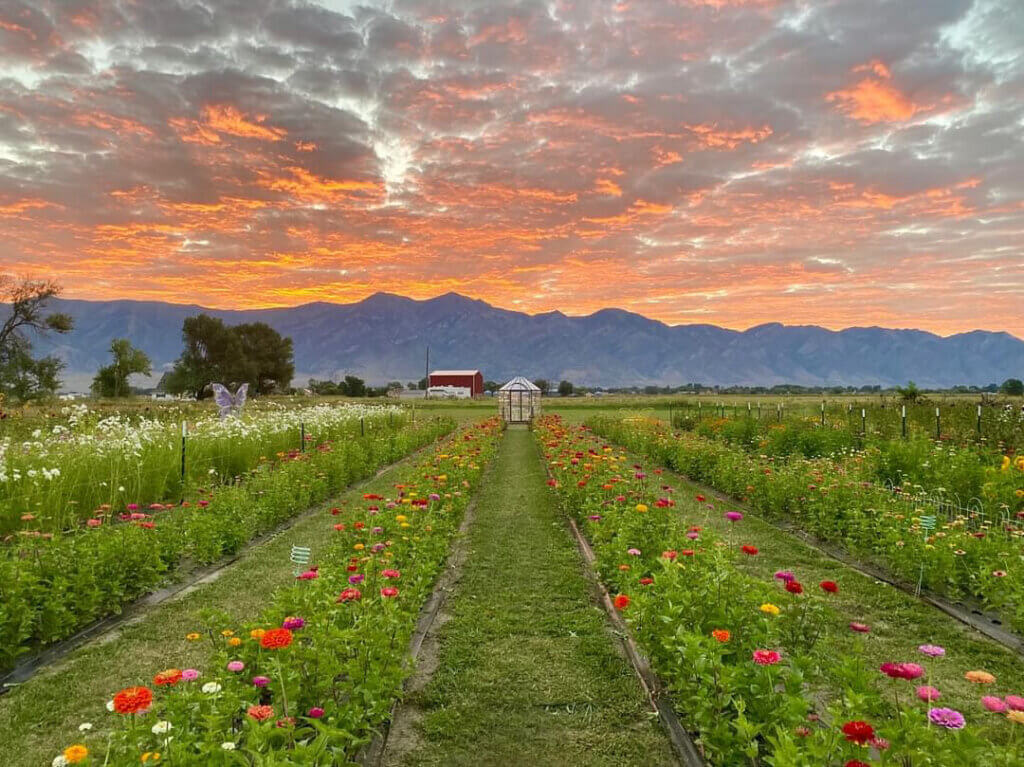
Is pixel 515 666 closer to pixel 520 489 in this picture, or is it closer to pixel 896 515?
pixel 896 515

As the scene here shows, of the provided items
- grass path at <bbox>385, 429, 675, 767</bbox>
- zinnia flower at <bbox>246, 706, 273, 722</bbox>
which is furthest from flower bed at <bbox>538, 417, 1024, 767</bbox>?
zinnia flower at <bbox>246, 706, 273, 722</bbox>

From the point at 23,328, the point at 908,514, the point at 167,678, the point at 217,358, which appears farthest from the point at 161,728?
the point at 217,358

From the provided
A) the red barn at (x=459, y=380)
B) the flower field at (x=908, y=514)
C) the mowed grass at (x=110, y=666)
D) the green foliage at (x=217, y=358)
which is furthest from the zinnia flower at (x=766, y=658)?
the red barn at (x=459, y=380)

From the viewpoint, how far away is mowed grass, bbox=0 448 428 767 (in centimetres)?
364

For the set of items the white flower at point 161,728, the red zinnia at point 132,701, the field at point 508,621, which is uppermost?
the red zinnia at point 132,701

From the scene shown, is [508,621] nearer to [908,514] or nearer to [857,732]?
[857,732]

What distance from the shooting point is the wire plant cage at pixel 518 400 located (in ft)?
108

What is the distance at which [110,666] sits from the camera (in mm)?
4547

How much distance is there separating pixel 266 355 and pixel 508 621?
72080mm

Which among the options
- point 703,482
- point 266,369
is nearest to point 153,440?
point 703,482

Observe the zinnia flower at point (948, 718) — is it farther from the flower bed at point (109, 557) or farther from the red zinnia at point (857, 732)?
the flower bed at point (109, 557)

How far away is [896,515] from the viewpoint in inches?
264

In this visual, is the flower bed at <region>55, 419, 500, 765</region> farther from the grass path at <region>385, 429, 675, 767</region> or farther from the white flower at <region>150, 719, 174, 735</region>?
the grass path at <region>385, 429, 675, 767</region>

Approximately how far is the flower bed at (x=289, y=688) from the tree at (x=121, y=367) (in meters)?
60.6
